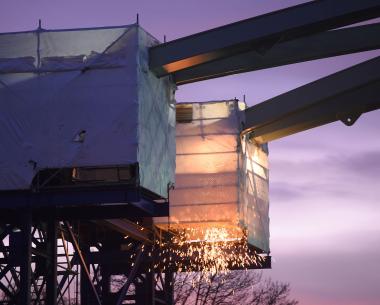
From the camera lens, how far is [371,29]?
126ft

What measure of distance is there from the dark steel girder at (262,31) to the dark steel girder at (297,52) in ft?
9.78

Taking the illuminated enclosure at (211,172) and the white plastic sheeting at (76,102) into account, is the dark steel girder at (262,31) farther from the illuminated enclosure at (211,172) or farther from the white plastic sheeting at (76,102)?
the illuminated enclosure at (211,172)

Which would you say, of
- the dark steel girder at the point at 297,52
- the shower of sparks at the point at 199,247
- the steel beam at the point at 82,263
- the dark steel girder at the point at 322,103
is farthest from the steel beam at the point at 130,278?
the dark steel girder at the point at 297,52

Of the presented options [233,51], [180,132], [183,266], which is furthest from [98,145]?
[183,266]

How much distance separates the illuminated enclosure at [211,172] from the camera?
43812 mm

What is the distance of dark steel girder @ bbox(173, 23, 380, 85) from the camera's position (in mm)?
38281

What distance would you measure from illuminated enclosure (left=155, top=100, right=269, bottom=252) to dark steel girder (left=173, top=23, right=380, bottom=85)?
5820mm

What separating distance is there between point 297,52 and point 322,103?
10.9 feet

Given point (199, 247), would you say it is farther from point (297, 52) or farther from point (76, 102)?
point (76, 102)

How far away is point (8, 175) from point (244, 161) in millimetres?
12101

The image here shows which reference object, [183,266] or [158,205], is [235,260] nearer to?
[183,266]

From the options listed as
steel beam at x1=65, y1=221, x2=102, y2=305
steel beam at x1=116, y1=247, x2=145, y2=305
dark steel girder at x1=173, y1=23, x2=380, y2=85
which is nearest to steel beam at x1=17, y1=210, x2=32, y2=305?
steel beam at x1=65, y1=221, x2=102, y2=305

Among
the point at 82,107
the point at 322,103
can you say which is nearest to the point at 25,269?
the point at 82,107

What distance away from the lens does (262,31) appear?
3447 cm
